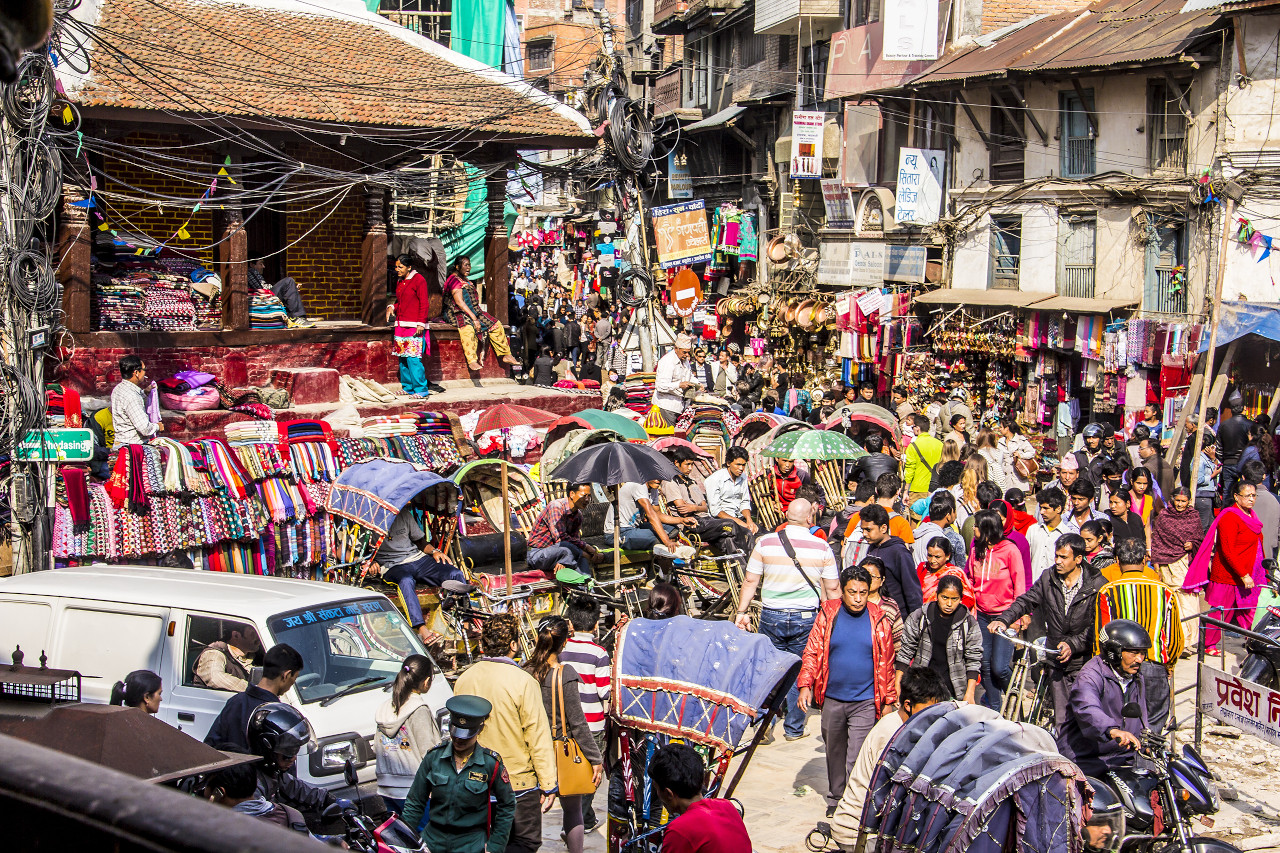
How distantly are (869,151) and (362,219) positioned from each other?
15.0 m

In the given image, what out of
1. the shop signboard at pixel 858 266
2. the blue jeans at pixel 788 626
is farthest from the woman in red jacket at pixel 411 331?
the shop signboard at pixel 858 266

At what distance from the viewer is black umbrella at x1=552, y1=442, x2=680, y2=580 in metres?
10.7

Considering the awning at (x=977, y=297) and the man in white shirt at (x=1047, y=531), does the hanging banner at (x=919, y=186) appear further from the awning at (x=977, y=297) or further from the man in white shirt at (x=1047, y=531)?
the man in white shirt at (x=1047, y=531)

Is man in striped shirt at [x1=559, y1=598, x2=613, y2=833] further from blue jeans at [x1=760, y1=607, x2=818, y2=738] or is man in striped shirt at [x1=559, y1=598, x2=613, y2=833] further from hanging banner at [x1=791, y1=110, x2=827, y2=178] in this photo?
hanging banner at [x1=791, y1=110, x2=827, y2=178]

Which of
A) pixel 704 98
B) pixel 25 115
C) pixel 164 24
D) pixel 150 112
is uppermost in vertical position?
pixel 704 98

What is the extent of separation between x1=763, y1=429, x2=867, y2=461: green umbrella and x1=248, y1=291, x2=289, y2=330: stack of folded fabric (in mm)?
7920

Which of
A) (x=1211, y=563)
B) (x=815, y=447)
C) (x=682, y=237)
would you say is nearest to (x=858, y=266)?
(x=682, y=237)

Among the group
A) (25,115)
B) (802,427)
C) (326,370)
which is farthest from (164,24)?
(802,427)

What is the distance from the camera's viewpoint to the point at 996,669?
8688mm

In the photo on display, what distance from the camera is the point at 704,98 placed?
4397 cm

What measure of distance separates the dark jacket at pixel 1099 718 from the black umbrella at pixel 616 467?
4757 millimetres

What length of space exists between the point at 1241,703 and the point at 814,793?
294 cm

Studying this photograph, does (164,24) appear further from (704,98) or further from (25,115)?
(704,98)

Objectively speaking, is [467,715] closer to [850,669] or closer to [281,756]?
[281,756]
